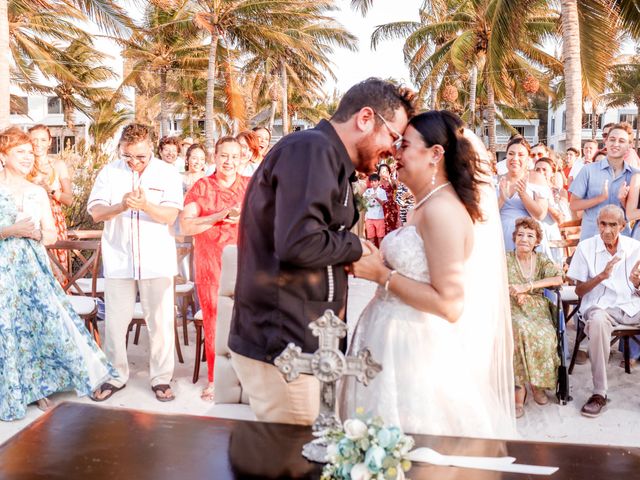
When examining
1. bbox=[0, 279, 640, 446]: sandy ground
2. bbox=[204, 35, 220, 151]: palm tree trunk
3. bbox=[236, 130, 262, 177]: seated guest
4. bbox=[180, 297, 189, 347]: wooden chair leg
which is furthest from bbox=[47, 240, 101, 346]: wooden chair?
bbox=[204, 35, 220, 151]: palm tree trunk

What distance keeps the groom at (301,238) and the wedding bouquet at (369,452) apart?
683 mm

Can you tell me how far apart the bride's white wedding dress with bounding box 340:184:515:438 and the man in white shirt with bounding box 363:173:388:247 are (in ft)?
33.2

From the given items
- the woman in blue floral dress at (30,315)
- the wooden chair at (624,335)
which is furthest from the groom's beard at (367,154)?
the wooden chair at (624,335)

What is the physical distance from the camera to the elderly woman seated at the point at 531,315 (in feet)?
17.5

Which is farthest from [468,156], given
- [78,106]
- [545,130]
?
[545,130]

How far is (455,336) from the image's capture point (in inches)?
113

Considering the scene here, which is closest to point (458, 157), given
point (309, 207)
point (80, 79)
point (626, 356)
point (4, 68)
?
point (309, 207)

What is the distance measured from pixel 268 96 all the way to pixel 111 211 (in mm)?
37413

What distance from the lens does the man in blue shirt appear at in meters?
6.84

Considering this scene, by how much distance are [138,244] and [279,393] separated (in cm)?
325

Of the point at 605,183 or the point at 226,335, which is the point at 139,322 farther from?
the point at 605,183

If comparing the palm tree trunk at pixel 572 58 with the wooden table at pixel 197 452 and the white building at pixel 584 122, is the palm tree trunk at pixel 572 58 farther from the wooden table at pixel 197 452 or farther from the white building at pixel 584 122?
the white building at pixel 584 122

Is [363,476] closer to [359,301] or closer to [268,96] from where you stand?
[359,301]

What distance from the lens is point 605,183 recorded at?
6898 mm
